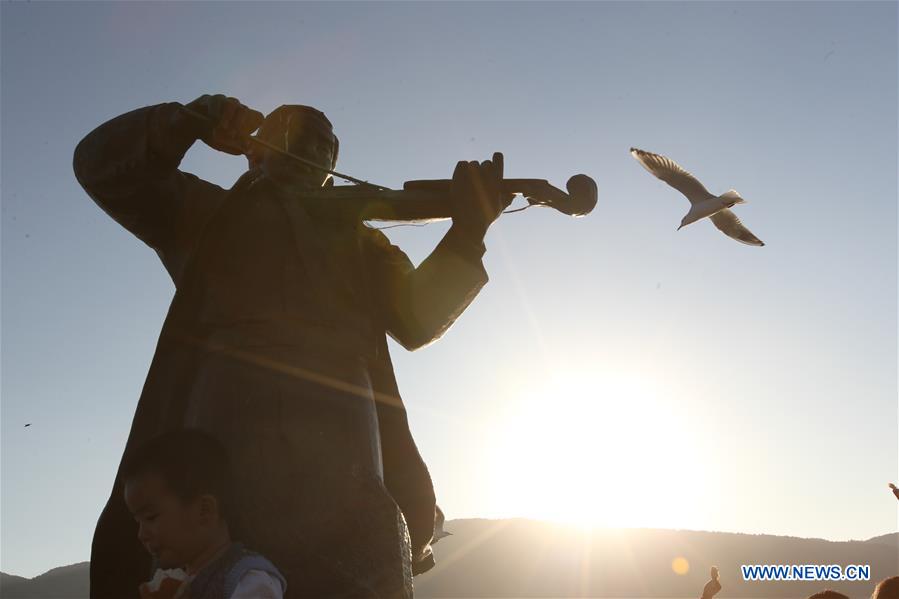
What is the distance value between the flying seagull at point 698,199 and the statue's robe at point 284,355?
3.23 m

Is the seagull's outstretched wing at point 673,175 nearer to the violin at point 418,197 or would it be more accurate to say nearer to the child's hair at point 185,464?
the violin at point 418,197

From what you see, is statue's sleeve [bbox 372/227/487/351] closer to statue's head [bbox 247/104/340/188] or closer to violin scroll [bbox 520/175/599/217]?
violin scroll [bbox 520/175/599/217]

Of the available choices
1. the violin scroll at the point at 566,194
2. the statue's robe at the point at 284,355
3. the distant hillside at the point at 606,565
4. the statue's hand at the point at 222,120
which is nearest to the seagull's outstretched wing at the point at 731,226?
the violin scroll at the point at 566,194

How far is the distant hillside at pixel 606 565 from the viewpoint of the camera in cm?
9569

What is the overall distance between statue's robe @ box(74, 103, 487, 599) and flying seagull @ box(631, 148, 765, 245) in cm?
323

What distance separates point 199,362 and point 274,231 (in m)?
0.64

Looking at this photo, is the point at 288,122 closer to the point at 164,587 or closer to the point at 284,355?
the point at 284,355

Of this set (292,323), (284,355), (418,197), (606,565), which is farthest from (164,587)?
(606,565)

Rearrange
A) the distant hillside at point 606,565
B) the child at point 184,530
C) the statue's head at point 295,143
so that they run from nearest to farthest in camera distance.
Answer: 1. the child at point 184,530
2. the statue's head at point 295,143
3. the distant hillside at point 606,565

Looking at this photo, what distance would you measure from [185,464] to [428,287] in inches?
61.7

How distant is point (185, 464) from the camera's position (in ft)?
9.04

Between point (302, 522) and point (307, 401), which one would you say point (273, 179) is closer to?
point (307, 401)

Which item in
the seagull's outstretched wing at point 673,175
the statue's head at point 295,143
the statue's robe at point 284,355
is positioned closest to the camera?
the statue's robe at point 284,355

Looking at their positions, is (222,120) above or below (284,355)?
above
